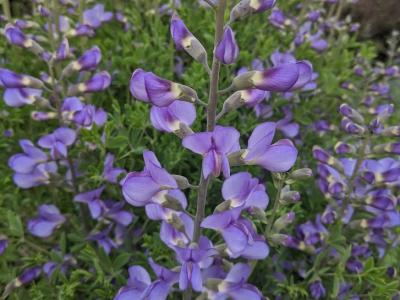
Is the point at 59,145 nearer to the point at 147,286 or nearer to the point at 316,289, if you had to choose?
the point at 147,286

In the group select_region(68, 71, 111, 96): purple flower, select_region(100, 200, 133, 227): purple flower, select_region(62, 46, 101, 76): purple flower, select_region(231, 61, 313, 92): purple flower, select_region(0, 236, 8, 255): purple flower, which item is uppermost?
select_region(231, 61, 313, 92): purple flower

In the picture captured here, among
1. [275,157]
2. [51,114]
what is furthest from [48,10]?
[275,157]

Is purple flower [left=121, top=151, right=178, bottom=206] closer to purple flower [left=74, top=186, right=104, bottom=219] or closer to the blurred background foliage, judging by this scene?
the blurred background foliage

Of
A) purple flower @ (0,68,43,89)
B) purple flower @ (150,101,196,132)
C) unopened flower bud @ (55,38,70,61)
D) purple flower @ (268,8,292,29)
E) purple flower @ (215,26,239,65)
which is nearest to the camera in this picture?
purple flower @ (215,26,239,65)

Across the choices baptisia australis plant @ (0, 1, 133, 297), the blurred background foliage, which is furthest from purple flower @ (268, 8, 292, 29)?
baptisia australis plant @ (0, 1, 133, 297)

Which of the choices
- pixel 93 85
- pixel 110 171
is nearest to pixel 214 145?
pixel 110 171

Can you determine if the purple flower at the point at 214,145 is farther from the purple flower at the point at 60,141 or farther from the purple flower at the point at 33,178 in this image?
the purple flower at the point at 33,178
